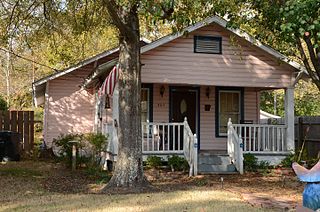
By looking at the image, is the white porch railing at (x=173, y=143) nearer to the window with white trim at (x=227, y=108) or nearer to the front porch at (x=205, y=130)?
the front porch at (x=205, y=130)

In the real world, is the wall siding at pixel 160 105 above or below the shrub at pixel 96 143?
above

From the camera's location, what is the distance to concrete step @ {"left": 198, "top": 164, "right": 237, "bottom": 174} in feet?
48.4

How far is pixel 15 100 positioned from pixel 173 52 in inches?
955

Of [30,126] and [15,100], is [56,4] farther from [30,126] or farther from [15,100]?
[15,100]

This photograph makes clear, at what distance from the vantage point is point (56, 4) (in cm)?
1525

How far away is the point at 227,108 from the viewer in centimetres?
1822

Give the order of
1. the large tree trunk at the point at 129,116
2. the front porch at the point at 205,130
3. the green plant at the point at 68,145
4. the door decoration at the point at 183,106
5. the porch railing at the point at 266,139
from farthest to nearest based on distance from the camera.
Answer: the door decoration at the point at 183,106, the green plant at the point at 68,145, the porch railing at the point at 266,139, the front porch at the point at 205,130, the large tree trunk at the point at 129,116

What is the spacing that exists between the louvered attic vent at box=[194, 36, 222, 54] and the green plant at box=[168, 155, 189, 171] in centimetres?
365

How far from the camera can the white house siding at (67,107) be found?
2088 centimetres

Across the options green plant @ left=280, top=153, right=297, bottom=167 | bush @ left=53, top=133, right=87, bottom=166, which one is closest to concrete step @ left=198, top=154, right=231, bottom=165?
green plant @ left=280, top=153, right=297, bottom=167

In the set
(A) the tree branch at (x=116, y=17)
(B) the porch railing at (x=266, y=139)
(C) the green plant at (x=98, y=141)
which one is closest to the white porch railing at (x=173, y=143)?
(C) the green plant at (x=98, y=141)

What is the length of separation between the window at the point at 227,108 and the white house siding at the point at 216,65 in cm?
219

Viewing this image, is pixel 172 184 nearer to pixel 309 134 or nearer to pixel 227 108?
pixel 227 108

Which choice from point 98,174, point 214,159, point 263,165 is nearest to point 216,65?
point 214,159
